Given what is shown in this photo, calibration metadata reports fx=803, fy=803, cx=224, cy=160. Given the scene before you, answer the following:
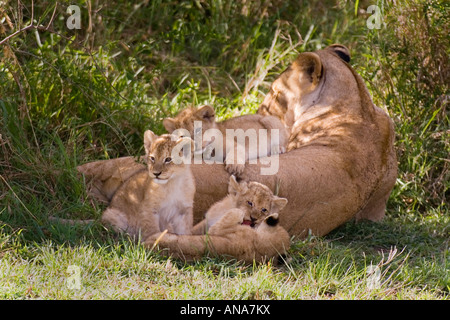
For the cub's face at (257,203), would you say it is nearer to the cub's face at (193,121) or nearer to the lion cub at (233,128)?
the lion cub at (233,128)

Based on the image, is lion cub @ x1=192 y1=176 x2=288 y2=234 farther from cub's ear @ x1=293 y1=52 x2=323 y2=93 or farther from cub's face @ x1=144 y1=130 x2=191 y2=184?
cub's ear @ x1=293 y1=52 x2=323 y2=93

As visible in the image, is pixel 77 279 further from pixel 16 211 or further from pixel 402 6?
pixel 402 6

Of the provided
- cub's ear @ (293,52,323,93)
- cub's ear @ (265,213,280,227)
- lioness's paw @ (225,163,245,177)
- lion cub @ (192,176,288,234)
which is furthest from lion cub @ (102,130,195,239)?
cub's ear @ (293,52,323,93)

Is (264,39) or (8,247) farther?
(264,39)

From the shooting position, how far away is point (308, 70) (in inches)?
260

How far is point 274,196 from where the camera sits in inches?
198

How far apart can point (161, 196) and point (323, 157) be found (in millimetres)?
1404

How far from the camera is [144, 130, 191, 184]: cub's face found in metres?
4.75

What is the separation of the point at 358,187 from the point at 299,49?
A: 304 cm

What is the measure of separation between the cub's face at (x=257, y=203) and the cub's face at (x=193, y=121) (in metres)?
0.56

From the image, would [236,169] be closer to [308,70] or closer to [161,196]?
[161,196]

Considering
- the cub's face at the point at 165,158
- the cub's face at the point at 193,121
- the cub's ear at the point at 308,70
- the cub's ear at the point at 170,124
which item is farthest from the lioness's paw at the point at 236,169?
the cub's ear at the point at 308,70

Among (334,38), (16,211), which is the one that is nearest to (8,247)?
(16,211)

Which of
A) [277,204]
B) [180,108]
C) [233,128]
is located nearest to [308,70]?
[233,128]
